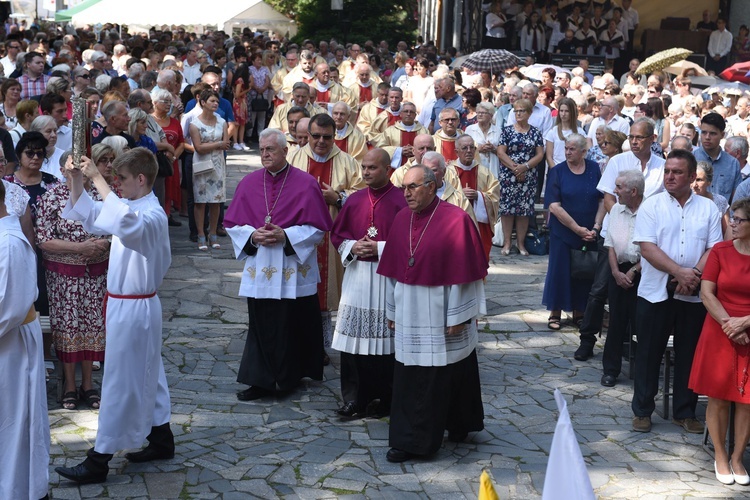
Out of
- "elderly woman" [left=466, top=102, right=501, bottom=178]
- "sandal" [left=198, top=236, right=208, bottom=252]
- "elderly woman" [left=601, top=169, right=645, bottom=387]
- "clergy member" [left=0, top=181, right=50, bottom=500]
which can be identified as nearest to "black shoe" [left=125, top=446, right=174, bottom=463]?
"clergy member" [left=0, top=181, right=50, bottom=500]

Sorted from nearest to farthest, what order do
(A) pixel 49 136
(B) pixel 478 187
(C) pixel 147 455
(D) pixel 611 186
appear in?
1. (C) pixel 147 455
2. (A) pixel 49 136
3. (D) pixel 611 186
4. (B) pixel 478 187

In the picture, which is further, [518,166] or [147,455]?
[518,166]

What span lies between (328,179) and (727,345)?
381 centimetres

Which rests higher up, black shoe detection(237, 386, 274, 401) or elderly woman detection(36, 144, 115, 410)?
elderly woman detection(36, 144, 115, 410)

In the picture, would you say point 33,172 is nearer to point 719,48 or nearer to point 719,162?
point 719,162

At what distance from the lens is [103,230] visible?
19.6 ft

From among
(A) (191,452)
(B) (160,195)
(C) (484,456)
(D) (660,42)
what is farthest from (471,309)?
(D) (660,42)

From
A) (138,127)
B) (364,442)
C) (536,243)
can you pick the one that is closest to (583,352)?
(364,442)

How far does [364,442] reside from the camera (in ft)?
23.8

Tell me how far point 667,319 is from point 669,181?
97 centimetres

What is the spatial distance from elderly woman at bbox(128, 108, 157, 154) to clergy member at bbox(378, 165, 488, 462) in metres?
4.58

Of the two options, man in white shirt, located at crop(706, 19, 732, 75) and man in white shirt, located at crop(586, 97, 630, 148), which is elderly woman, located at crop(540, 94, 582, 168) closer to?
man in white shirt, located at crop(586, 97, 630, 148)

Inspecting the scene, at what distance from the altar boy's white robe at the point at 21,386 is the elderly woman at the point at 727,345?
13.3 feet

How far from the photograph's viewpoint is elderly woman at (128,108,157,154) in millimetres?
10688
